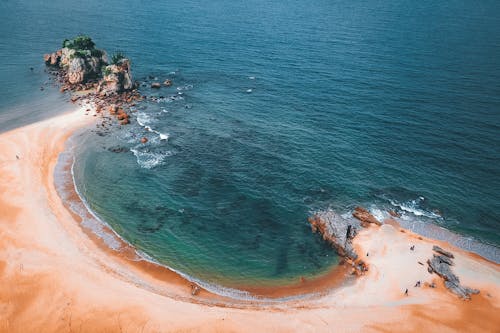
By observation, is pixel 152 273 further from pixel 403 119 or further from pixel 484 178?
pixel 403 119

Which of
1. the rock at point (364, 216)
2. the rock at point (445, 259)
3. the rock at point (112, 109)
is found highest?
the rock at point (112, 109)

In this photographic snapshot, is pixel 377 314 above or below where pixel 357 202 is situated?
below

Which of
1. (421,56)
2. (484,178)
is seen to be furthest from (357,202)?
(421,56)

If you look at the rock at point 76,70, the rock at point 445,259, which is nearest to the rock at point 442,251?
the rock at point 445,259

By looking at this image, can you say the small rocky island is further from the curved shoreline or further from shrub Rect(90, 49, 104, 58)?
the curved shoreline

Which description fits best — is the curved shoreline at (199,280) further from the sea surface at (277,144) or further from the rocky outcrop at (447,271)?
the rocky outcrop at (447,271)
